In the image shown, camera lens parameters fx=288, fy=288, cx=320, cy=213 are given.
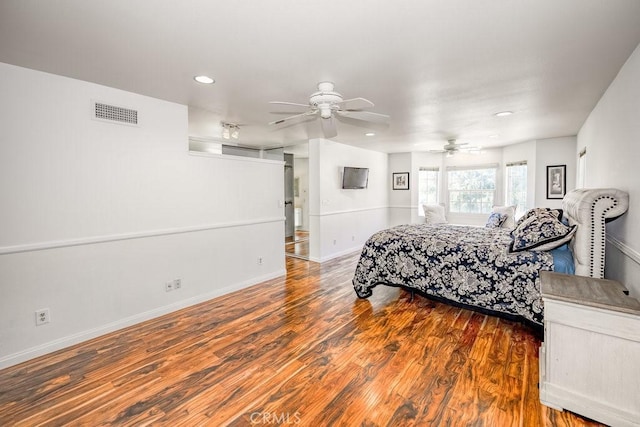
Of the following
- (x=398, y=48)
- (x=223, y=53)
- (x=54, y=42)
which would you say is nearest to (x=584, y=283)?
(x=398, y=48)

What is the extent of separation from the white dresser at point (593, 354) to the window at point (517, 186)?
15.5 ft

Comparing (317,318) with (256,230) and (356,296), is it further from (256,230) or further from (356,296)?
(256,230)

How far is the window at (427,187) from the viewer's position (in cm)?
736

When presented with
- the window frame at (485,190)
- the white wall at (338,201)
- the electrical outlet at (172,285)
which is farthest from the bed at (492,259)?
the window frame at (485,190)

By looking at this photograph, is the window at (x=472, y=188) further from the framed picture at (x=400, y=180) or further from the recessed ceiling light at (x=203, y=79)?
the recessed ceiling light at (x=203, y=79)

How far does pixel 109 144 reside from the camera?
9.27ft

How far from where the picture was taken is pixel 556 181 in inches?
213

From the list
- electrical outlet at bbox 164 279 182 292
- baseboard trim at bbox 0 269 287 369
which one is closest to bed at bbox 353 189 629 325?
baseboard trim at bbox 0 269 287 369

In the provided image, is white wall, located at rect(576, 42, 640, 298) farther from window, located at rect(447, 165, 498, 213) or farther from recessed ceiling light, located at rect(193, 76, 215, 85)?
window, located at rect(447, 165, 498, 213)

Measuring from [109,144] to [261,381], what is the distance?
8.57ft

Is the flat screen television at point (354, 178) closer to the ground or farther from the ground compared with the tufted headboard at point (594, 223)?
farther from the ground

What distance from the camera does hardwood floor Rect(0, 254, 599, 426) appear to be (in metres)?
1.79

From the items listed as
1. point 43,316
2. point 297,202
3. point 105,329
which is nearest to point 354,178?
point 297,202

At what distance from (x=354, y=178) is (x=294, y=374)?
461 centimetres
